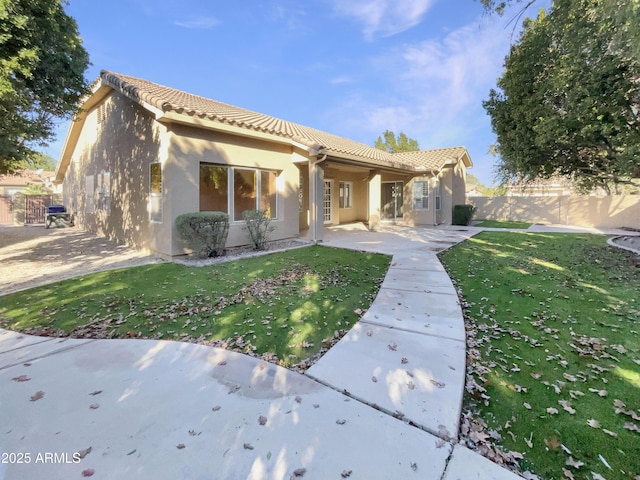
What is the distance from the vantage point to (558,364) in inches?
143

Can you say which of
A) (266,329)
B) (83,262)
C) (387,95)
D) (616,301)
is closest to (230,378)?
(266,329)

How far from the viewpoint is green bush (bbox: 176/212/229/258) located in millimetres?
8570

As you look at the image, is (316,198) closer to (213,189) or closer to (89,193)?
(213,189)

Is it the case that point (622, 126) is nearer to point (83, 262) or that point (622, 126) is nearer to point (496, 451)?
point (496, 451)

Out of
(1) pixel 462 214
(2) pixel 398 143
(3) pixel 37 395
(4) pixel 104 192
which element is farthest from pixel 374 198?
(2) pixel 398 143

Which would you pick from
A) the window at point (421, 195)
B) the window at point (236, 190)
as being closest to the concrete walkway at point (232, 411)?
the window at point (236, 190)

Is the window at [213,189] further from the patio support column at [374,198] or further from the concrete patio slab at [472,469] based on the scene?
the concrete patio slab at [472,469]

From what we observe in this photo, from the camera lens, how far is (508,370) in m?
3.52

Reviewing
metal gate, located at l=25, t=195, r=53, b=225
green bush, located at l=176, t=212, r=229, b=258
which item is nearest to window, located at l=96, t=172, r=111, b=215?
green bush, located at l=176, t=212, r=229, b=258

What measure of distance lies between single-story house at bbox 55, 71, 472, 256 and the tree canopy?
17.8ft

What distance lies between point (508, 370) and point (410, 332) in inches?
47.0

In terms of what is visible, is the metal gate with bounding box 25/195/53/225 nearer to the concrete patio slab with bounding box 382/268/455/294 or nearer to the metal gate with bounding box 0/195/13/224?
the metal gate with bounding box 0/195/13/224

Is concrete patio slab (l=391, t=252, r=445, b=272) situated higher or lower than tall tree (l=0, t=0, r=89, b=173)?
lower

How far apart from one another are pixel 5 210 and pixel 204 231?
23.4m
